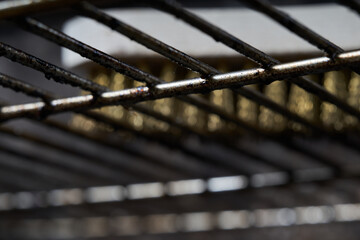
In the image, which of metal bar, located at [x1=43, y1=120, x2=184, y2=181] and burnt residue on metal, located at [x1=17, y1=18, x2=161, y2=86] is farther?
metal bar, located at [x1=43, y1=120, x2=184, y2=181]

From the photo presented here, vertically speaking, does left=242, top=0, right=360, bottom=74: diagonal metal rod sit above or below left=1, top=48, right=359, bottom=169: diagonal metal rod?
above

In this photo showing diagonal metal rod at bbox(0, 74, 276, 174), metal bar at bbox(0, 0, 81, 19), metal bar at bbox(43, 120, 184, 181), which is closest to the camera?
metal bar at bbox(0, 0, 81, 19)

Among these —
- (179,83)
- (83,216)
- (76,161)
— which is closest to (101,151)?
(76,161)

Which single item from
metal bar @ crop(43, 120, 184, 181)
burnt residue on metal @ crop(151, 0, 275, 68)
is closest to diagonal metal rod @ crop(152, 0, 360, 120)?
burnt residue on metal @ crop(151, 0, 275, 68)

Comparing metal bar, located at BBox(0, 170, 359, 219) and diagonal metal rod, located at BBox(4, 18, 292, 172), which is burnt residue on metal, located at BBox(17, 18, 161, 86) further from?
metal bar, located at BBox(0, 170, 359, 219)

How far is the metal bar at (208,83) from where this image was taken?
509 millimetres

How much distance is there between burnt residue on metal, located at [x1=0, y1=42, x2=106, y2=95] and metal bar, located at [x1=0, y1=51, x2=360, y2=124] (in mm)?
20

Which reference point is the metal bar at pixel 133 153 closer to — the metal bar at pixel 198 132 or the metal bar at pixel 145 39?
the metal bar at pixel 198 132

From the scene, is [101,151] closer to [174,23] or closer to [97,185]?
[97,185]

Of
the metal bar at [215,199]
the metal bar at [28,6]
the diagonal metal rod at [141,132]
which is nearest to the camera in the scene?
the metal bar at [28,6]

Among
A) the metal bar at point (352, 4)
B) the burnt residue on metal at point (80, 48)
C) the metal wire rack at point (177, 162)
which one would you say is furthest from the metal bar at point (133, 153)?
the metal bar at point (352, 4)

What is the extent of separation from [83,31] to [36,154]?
0.89 feet

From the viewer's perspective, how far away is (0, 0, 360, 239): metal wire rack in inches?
22.0

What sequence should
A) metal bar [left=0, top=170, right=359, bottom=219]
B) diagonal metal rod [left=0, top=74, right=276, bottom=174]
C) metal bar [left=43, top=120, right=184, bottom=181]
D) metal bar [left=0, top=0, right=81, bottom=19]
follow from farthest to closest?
1. metal bar [left=0, top=170, right=359, bottom=219]
2. metal bar [left=43, top=120, right=184, bottom=181]
3. diagonal metal rod [left=0, top=74, right=276, bottom=174]
4. metal bar [left=0, top=0, right=81, bottom=19]
